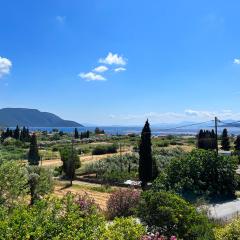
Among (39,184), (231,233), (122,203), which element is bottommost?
(122,203)

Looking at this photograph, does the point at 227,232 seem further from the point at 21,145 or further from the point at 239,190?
the point at 21,145

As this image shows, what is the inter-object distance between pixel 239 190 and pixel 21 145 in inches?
2826

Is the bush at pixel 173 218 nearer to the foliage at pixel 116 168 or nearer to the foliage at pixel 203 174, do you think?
the foliage at pixel 203 174

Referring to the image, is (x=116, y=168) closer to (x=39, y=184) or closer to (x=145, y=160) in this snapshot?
(x=145, y=160)

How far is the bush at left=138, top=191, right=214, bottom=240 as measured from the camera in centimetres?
1496

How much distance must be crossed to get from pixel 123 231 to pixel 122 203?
13190 millimetres

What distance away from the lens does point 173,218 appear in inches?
591

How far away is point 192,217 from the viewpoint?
15305mm

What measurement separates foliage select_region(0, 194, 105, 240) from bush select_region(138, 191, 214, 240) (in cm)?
503

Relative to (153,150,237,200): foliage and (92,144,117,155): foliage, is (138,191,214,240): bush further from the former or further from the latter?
(92,144,117,155): foliage

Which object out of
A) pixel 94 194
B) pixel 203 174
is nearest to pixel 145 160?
pixel 94 194

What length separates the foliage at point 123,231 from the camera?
9.87 meters

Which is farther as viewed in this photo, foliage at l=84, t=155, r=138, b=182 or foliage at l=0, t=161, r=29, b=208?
foliage at l=84, t=155, r=138, b=182

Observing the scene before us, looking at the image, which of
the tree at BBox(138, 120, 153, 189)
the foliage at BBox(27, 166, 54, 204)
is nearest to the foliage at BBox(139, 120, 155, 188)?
the tree at BBox(138, 120, 153, 189)
